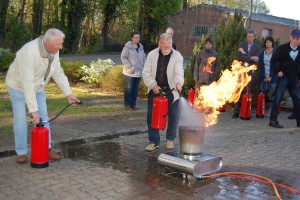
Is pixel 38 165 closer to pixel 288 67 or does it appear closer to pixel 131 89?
pixel 131 89

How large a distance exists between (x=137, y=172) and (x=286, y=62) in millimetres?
5035

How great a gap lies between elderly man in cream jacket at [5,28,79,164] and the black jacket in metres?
5.29

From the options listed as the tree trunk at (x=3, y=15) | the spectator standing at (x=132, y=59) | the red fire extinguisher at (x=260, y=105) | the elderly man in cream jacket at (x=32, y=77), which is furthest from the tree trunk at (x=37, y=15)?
the elderly man in cream jacket at (x=32, y=77)

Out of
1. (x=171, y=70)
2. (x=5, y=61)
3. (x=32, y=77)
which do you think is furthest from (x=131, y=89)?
(x=5, y=61)

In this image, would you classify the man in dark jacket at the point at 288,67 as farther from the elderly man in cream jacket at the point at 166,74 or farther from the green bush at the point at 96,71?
the green bush at the point at 96,71

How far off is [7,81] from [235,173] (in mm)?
3563

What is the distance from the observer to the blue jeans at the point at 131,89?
419 inches

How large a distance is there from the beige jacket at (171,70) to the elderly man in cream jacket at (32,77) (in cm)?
144

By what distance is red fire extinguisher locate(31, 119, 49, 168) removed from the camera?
18.4ft

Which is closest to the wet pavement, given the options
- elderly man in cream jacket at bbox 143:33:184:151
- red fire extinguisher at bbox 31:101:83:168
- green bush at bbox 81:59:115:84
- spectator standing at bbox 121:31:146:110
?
red fire extinguisher at bbox 31:101:83:168

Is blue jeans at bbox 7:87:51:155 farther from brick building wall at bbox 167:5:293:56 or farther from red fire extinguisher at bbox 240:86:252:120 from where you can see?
brick building wall at bbox 167:5:293:56

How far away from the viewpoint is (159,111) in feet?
21.1

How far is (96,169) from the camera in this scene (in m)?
5.89

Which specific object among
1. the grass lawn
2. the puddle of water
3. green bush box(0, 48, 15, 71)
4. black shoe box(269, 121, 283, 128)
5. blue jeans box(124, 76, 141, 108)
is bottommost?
the puddle of water
